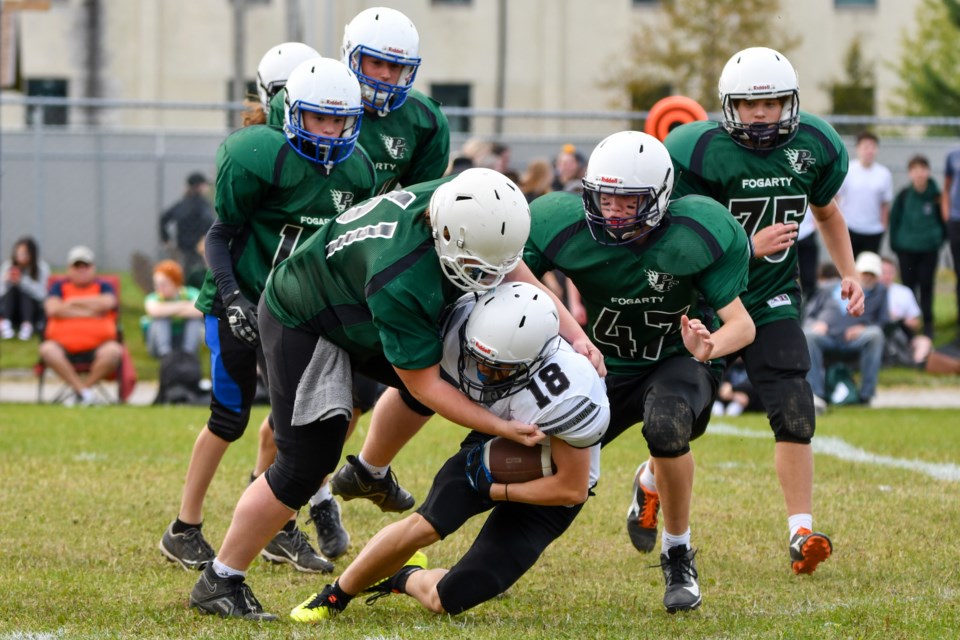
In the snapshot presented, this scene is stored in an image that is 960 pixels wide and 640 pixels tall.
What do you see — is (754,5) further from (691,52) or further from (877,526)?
(877,526)

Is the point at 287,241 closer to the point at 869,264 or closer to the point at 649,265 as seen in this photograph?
the point at 649,265

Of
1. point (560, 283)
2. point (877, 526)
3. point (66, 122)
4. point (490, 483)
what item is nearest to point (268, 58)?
point (490, 483)

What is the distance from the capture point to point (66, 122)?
75.8 ft

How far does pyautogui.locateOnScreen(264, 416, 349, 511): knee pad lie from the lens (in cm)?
446

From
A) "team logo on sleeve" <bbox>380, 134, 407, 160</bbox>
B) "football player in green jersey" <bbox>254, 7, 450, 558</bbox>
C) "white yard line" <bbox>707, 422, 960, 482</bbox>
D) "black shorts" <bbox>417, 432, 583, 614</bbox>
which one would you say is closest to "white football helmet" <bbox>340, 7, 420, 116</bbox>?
"football player in green jersey" <bbox>254, 7, 450, 558</bbox>

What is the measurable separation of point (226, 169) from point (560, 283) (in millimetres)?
6572

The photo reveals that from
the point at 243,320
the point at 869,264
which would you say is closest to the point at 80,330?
the point at 869,264

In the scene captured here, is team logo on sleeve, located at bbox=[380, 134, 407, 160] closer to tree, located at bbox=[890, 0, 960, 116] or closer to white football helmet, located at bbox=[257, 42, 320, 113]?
white football helmet, located at bbox=[257, 42, 320, 113]

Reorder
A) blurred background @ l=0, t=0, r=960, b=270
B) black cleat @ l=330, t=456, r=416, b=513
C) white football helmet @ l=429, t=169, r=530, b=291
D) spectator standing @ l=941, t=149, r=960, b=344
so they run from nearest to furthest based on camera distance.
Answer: white football helmet @ l=429, t=169, r=530, b=291, black cleat @ l=330, t=456, r=416, b=513, spectator standing @ l=941, t=149, r=960, b=344, blurred background @ l=0, t=0, r=960, b=270

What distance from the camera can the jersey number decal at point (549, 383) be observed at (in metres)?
4.21

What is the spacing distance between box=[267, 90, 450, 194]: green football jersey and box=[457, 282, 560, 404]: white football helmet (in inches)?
60.3

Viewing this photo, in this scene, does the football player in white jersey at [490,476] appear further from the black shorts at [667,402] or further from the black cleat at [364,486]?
the black cleat at [364,486]

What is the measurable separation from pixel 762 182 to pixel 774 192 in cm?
6

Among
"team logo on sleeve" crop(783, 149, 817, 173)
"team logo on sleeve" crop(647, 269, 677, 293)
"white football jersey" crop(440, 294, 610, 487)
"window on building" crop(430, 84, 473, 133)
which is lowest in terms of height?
"white football jersey" crop(440, 294, 610, 487)
